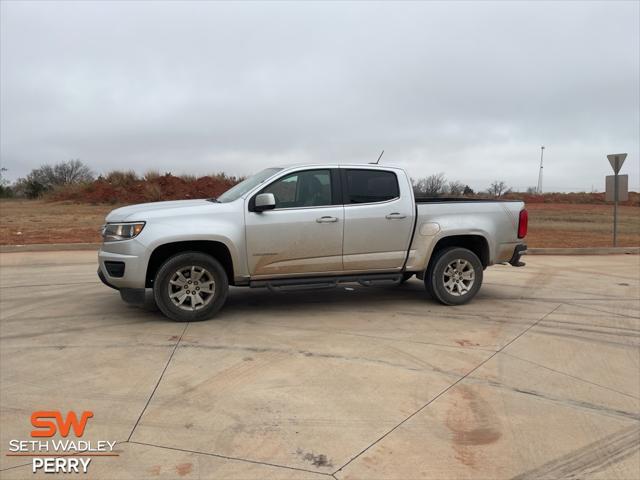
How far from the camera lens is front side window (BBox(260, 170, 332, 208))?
250 inches

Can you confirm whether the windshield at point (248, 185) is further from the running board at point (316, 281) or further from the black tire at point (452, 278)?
the black tire at point (452, 278)

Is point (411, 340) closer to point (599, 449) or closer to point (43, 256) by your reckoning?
point (599, 449)

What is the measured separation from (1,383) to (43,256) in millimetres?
8735

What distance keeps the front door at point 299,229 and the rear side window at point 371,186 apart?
0.73 ft

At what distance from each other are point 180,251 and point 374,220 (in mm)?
2454

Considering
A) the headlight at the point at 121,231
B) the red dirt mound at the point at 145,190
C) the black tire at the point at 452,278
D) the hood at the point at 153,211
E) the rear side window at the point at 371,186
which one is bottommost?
the black tire at the point at 452,278

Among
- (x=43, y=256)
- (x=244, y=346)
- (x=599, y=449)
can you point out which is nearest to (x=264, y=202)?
(x=244, y=346)

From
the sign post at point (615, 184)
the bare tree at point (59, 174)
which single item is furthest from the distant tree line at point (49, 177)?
the sign post at point (615, 184)

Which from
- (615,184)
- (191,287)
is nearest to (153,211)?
(191,287)

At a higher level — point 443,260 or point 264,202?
point 264,202

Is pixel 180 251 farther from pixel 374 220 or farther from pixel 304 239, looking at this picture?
pixel 374 220

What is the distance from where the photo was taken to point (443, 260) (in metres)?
6.96

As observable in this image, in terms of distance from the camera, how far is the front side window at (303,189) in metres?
6.36

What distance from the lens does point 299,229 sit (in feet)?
20.6
